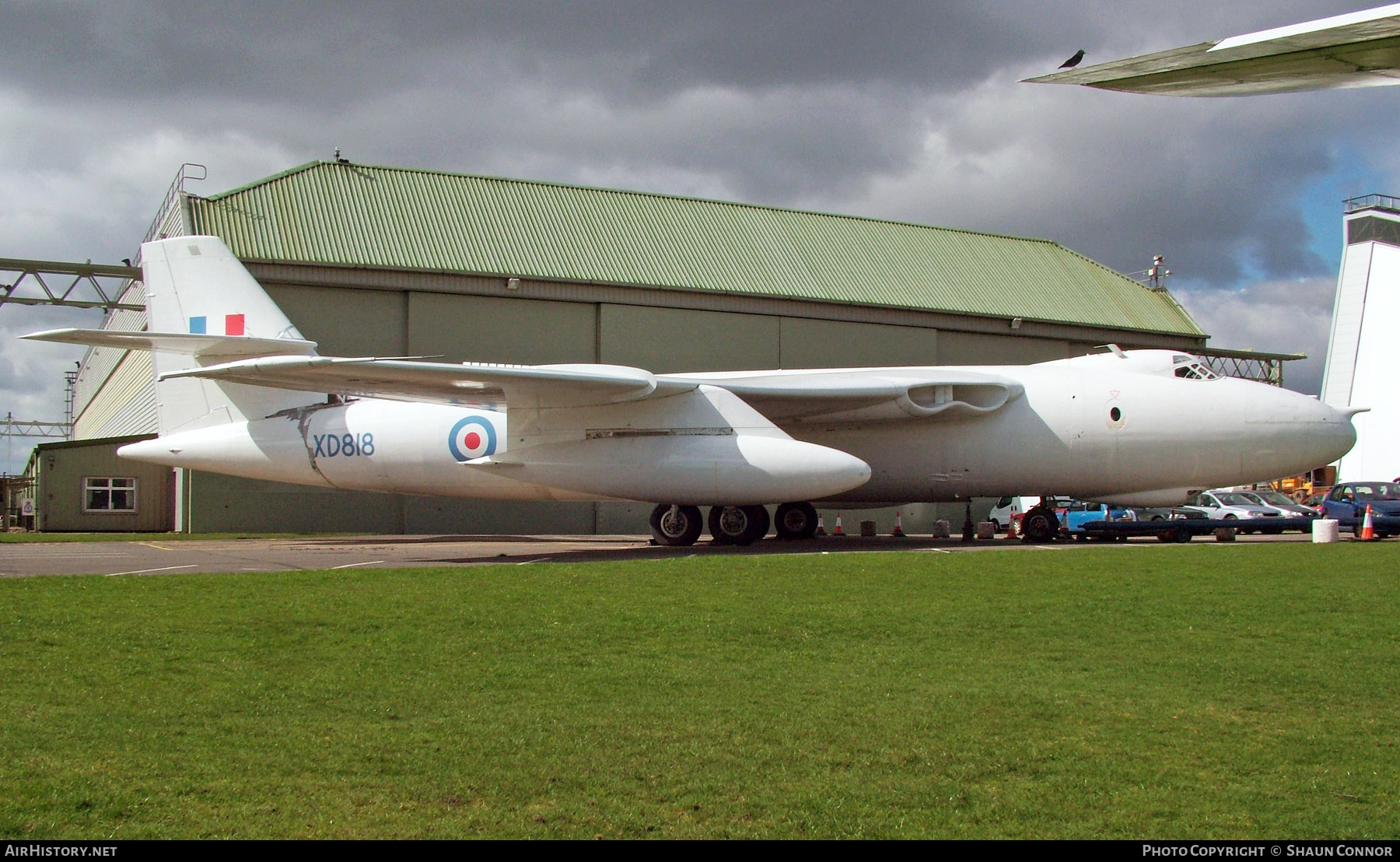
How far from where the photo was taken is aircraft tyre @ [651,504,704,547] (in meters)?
18.6

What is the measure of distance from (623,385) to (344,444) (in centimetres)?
652

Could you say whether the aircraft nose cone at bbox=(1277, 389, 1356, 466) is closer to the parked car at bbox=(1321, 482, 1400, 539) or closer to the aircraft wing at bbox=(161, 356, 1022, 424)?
the aircraft wing at bbox=(161, 356, 1022, 424)

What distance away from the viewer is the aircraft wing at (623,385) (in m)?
15.2

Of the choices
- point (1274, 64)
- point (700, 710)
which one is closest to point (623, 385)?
point (700, 710)

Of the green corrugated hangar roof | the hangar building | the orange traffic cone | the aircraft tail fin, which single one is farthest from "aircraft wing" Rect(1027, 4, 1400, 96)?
the green corrugated hangar roof

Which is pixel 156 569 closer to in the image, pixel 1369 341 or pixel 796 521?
pixel 796 521

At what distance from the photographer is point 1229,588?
10.0 metres

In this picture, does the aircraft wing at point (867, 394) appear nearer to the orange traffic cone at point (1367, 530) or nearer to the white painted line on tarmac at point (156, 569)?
the orange traffic cone at point (1367, 530)

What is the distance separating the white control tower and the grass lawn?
44191 mm

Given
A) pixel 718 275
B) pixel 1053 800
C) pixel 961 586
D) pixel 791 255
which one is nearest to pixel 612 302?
pixel 718 275

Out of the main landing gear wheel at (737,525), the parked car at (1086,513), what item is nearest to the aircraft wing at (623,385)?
the main landing gear wheel at (737,525)

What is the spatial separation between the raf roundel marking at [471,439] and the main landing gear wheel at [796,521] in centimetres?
590

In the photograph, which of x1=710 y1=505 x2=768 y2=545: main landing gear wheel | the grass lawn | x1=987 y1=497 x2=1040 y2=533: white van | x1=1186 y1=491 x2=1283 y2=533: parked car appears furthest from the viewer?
x1=987 y1=497 x2=1040 y2=533: white van

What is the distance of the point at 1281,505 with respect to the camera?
3022 centimetres
